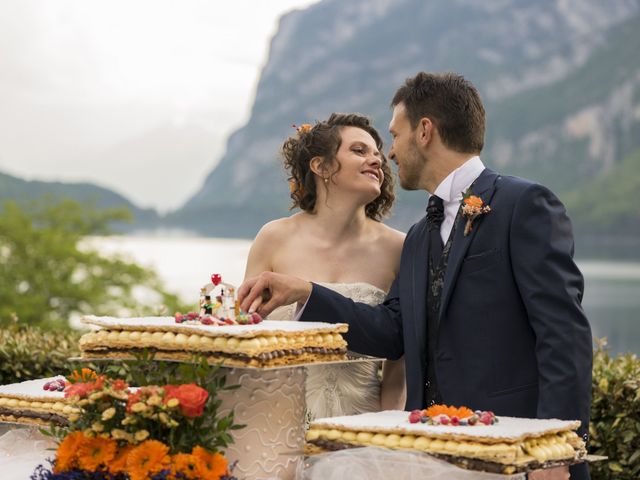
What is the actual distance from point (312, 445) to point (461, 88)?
2.15m

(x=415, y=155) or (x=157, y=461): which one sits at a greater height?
(x=415, y=155)

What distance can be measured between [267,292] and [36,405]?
48.9 inches

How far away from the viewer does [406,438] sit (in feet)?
11.1

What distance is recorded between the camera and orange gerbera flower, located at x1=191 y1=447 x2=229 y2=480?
3383 millimetres

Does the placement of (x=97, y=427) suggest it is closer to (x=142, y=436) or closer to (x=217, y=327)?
(x=142, y=436)

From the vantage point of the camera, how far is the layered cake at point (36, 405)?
452 centimetres

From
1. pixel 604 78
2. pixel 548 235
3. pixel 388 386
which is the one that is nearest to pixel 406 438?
pixel 548 235

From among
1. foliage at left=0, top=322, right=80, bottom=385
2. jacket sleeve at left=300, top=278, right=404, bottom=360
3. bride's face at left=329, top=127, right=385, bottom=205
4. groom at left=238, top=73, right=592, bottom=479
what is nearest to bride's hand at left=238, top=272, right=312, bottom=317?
groom at left=238, top=73, right=592, bottom=479

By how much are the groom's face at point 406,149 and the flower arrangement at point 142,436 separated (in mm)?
1863

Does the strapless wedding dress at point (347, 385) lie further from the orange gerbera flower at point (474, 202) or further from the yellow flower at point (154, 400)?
the yellow flower at point (154, 400)

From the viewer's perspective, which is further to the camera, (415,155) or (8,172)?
(8,172)

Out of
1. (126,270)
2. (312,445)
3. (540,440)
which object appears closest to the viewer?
(540,440)

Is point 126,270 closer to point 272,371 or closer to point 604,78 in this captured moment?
point 272,371

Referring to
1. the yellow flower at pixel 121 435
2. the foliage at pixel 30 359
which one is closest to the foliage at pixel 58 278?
the foliage at pixel 30 359
